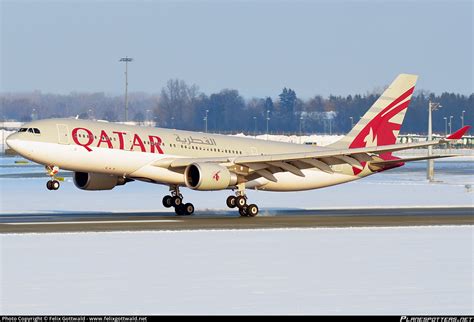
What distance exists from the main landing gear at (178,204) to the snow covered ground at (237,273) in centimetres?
1111

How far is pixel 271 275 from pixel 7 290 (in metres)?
5.53

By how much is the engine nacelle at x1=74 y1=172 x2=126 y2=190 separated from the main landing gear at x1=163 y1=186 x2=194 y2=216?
2118mm

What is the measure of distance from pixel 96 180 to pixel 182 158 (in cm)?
388

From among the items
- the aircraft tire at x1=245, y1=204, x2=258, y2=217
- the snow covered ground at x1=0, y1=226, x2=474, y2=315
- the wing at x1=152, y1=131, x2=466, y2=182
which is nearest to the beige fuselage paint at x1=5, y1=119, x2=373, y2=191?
the wing at x1=152, y1=131, x2=466, y2=182

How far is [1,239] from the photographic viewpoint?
28859mm

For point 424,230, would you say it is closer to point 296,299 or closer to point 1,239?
point 1,239

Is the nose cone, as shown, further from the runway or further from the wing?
the wing

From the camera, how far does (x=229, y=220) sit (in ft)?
126

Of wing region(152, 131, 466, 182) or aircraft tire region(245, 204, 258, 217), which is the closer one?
aircraft tire region(245, 204, 258, 217)

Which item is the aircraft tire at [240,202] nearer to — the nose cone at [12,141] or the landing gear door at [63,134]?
the landing gear door at [63,134]

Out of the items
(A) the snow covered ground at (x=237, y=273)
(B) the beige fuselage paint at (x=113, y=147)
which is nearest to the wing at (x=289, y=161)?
(B) the beige fuselage paint at (x=113, y=147)

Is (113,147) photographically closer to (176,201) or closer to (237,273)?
(176,201)

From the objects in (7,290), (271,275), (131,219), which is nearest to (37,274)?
(7,290)

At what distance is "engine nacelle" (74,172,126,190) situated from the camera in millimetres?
42625
